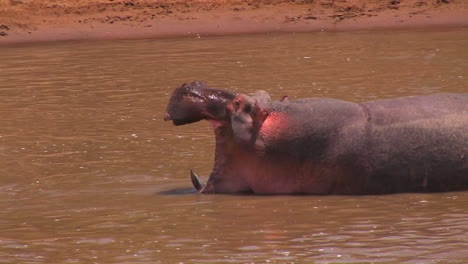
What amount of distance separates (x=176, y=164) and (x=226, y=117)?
1.35 m

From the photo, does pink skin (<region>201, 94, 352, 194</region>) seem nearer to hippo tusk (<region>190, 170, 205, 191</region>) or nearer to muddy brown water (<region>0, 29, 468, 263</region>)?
muddy brown water (<region>0, 29, 468, 263</region>)

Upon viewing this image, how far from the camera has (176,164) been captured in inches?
311

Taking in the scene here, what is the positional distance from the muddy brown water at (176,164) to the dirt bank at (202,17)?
5.00ft

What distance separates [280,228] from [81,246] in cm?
100

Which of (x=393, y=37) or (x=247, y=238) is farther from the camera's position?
(x=393, y=37)

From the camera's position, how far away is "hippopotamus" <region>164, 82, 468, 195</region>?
21.2 ft

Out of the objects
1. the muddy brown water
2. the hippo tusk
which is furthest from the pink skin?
the hippo tusk

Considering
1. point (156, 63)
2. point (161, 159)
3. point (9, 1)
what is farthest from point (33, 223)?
point (9, 1)

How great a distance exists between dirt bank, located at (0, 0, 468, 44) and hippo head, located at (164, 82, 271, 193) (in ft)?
36.1

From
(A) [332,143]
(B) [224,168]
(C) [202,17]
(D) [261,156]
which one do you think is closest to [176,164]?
(B) [224,168]

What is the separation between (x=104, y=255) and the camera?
520 cm

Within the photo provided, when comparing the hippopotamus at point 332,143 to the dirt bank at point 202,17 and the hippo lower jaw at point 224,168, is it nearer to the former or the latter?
the hippo lower jaw at point 224,168

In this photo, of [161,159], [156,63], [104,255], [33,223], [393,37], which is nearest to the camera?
[104,255]

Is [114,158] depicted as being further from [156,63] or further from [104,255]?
[156,63]
